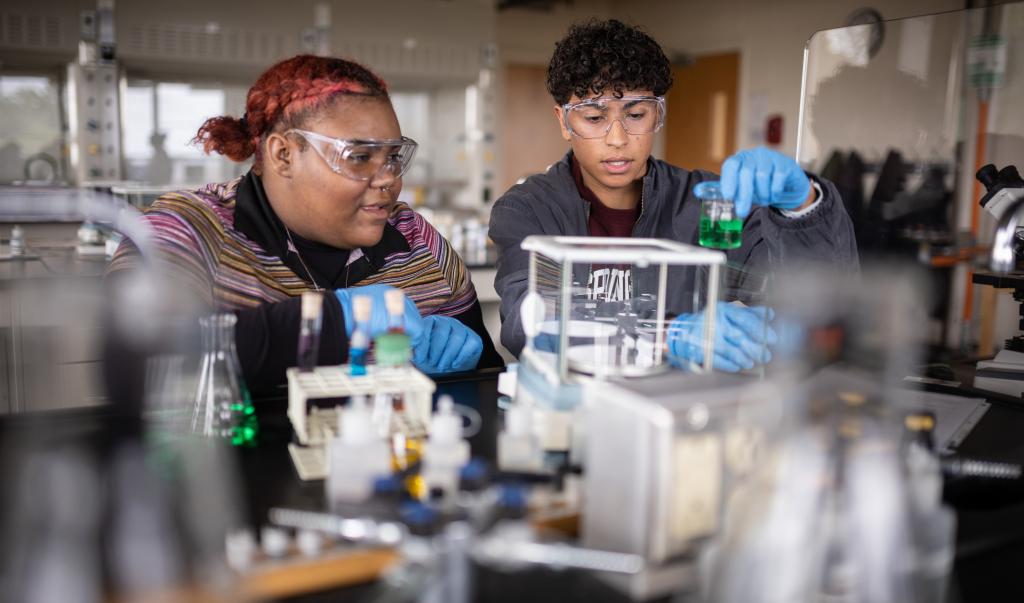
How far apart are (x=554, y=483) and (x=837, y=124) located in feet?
13.0

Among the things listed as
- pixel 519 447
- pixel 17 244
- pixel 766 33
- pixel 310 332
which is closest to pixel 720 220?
pixel 519 447

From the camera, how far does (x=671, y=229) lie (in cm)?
208

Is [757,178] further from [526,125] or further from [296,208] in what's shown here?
[526,125]

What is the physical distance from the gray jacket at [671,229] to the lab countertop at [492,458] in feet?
1.16

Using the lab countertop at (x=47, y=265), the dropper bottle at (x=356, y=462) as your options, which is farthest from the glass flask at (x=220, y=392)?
the lab countertop at (x=47, y=265)

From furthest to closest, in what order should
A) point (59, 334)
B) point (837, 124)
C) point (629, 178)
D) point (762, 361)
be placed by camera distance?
1. point (837, 124)
2. point (59, 334)
3. point (629, 178)
4. point (762, 361)

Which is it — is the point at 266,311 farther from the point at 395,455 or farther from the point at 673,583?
the point at 673,583

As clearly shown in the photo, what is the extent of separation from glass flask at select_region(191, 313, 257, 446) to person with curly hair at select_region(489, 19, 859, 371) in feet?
1.95

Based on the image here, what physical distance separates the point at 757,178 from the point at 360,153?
78cm

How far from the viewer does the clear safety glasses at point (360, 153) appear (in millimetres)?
1646

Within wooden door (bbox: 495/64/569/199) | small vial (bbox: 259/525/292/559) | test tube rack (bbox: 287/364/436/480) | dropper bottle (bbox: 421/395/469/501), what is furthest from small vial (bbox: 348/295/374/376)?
wooden door (bbox: 495/64/569/199)

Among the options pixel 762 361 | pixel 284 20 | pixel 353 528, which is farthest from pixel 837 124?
pixel 353 528

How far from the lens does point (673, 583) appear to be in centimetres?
86

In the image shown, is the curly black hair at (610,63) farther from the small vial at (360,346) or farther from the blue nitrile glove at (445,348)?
the small vial at (360,346)
